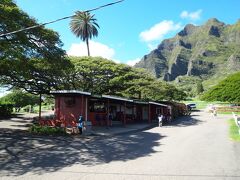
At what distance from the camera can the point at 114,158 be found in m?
15.3

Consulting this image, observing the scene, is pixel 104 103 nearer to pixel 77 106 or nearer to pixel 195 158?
pixel 77 106

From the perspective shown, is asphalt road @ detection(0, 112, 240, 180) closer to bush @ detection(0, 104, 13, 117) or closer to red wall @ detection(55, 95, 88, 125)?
red wall @ detection(55, 95, 88, 125)

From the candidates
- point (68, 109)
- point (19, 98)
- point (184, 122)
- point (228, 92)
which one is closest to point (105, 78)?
point (184, 122)

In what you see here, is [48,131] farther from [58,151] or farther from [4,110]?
[4,110]

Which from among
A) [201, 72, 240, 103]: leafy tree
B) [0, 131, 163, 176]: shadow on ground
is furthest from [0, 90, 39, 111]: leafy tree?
[0, 131, 163, 176]: shadow on ground

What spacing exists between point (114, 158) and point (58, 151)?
10.8 ft

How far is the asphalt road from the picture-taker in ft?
39.1

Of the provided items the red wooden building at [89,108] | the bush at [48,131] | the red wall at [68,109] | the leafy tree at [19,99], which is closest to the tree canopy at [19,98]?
the leafy tree at [19,99]

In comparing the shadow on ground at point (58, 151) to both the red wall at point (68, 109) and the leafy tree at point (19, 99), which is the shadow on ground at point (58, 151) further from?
the leafy tree at point (19, 99)

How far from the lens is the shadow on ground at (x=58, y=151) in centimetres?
1344

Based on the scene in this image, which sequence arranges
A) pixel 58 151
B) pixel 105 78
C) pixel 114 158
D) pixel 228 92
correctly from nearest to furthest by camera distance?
pixel 114 158 < pixel 58 151 < pixel 105 78 < pixel 228 92

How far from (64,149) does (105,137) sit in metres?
5.98

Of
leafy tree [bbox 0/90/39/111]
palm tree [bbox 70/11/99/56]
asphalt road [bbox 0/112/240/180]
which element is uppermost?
palm tree [bbox 70/11/99/56]

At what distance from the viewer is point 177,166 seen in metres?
13.3
